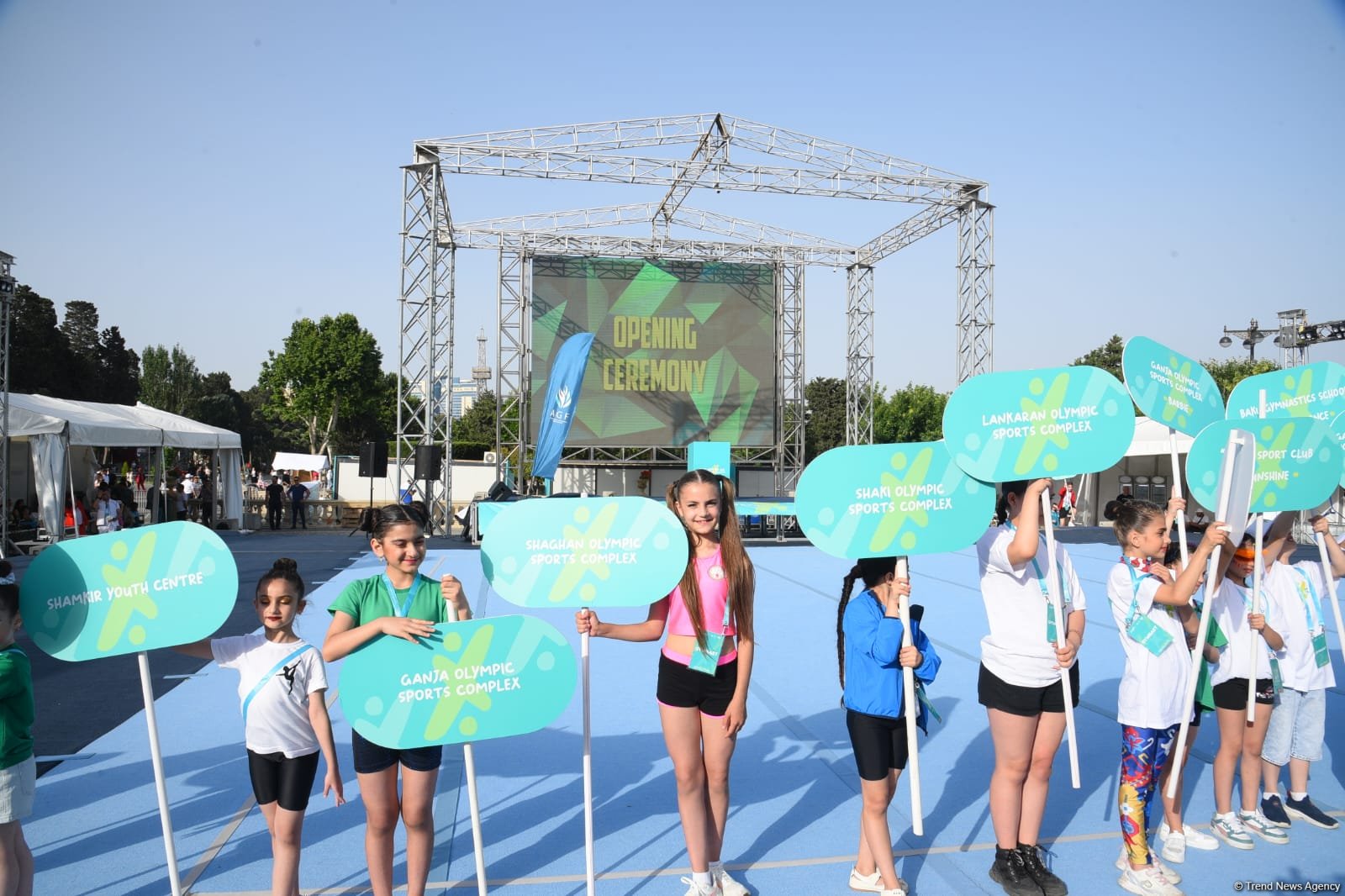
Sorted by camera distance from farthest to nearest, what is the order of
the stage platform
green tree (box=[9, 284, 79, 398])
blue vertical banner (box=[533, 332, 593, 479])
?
green tree (box=[9, 284, 79, 398])
blue vertical banner (box=[533, 332, 593, 479])
the stage platform

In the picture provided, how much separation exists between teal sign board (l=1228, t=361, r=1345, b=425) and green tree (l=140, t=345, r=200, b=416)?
55.7 metres

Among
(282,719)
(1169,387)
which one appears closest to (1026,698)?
(1169,387)

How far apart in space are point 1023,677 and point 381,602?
2.33 meters

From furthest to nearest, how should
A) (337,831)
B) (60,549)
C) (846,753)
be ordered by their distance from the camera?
(846,753) → (337,831) → (60,549)

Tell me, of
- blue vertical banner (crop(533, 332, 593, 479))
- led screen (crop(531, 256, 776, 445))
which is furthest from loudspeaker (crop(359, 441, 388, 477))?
blue vertical banner (crop(533, 332, 593, 479))

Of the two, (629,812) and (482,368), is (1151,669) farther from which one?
(482,368)

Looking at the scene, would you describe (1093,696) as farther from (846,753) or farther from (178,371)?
(178,371)

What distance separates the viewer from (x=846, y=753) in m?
5.03

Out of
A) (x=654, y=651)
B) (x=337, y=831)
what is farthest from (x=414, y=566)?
(x=654, y=651)

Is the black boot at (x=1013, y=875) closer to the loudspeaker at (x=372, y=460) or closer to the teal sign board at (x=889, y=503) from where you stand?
the teal sign board at (x=889, y=503)

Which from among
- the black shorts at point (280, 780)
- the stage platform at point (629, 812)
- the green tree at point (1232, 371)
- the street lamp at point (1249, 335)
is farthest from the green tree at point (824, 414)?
the black shorts at point (280, 780)

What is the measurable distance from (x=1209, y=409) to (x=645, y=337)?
56.8 ft

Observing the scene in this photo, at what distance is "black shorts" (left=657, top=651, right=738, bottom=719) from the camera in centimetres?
316

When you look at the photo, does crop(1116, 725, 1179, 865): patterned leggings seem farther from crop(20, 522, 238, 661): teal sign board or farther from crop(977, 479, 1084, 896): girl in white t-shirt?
crop(20, 522, 238, 661): teal sign board
